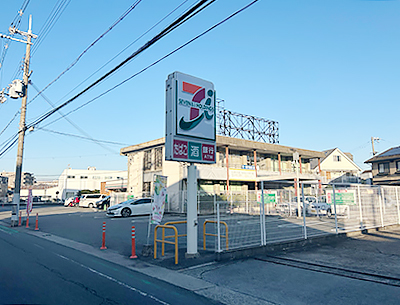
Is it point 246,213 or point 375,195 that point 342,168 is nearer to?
point 375,195

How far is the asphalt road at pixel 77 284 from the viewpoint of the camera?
5.78m

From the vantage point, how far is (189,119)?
33.6ft

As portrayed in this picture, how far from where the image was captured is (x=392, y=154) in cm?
4281

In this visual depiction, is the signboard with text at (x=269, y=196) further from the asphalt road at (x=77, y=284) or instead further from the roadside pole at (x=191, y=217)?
the asphalt road at (x=77, y=284)

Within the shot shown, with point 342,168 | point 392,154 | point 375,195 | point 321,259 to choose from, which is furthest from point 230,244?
point 342,168

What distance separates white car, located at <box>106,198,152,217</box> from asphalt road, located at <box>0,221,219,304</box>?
1445 centimetres

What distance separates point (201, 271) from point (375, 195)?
11.8 metres

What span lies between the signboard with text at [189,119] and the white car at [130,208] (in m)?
16.0

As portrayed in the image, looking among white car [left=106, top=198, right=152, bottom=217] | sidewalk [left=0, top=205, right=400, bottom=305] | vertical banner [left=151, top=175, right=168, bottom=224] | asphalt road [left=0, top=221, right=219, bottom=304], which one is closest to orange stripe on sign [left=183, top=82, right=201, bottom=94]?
vertical banner [left=151, top=175, right=168, bottom=224]

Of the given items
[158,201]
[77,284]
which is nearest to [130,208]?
[158,201]

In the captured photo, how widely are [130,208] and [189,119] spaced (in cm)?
1688

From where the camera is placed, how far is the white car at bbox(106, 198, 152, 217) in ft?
80.0

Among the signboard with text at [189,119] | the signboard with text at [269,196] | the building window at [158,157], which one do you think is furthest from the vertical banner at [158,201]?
the building window at [158,157]

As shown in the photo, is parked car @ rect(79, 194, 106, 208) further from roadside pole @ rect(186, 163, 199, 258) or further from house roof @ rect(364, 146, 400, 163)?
house roof @ rect(364, 146, 400, 163)
